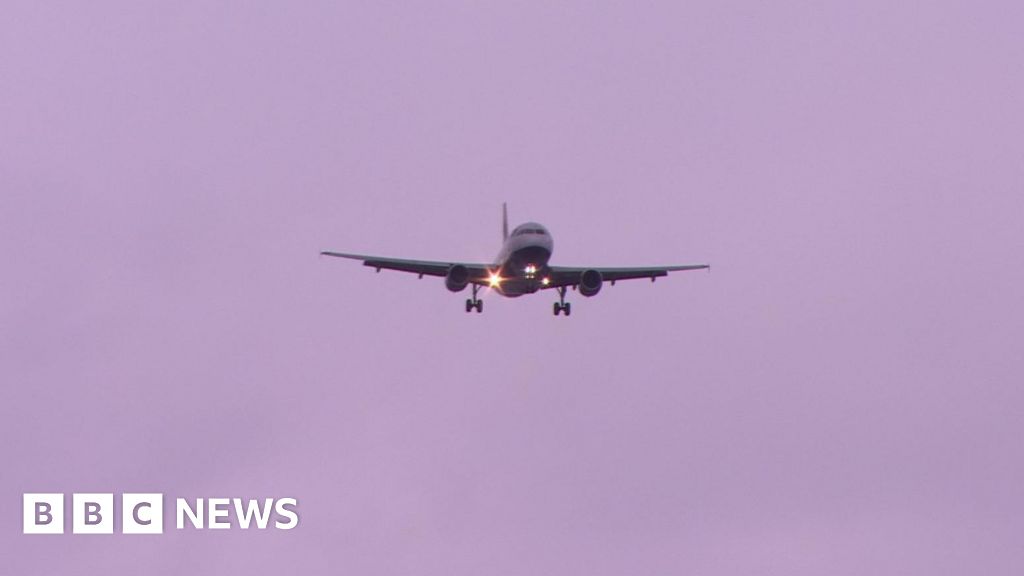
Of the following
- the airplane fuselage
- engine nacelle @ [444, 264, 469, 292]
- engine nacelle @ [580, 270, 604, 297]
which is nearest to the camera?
the airplane fuselage

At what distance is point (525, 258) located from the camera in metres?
93.6

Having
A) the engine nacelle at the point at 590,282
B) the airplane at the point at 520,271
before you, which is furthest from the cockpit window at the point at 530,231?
the engine nacelle at the point at 590,282

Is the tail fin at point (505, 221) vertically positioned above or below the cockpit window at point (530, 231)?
above

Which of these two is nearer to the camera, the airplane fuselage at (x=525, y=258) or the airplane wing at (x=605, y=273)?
the airplane fuselage at (x=525, y=258)

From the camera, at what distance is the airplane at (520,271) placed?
9362 centimetres

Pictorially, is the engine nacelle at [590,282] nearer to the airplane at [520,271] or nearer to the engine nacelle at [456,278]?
the airplane at [520,271]

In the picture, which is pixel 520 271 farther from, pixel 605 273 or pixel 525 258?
pixel 605 273

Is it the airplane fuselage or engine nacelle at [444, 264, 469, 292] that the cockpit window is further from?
engine nacelle at [444, 264, 469, 292]

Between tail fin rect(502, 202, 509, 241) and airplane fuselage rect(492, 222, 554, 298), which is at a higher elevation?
tail fin rect(502, 202, 509, 241)

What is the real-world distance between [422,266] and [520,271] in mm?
7085

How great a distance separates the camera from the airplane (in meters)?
93.6

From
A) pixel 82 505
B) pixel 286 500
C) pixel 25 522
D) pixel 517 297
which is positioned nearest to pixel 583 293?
pixel 517 297

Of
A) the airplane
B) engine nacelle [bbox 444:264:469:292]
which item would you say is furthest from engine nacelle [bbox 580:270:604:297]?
engine nacelle [bbox 444:264:469:292]

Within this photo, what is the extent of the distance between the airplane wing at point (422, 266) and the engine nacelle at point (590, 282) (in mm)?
4537
